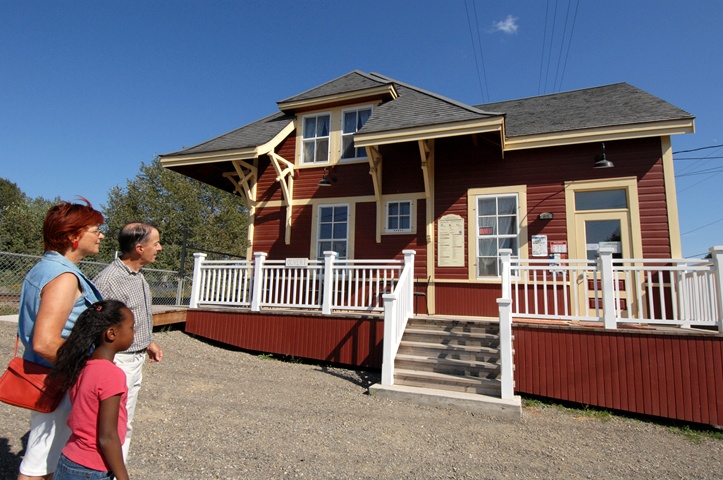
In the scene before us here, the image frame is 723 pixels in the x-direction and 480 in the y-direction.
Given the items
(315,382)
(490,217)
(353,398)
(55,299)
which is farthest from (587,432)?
(55,299)

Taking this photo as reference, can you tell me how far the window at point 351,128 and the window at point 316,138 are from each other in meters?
0.39

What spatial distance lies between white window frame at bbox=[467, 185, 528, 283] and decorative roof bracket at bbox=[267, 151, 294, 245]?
384cm

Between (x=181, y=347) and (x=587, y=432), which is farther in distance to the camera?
(x=181, y=347)

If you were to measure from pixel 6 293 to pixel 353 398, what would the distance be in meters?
9.29

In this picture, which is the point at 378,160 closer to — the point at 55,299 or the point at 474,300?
the point at 474,300

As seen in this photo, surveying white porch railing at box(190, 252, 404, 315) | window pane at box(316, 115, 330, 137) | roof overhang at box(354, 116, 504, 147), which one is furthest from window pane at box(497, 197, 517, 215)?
window pane at box(316, 115, 330, 137)

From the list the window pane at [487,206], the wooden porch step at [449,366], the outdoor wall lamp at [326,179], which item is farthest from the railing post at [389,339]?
the outdoor wall lamp at [326,179]

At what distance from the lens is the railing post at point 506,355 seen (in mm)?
4715

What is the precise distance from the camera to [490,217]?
25.5 feet

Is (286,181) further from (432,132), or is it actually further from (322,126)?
(432,132)

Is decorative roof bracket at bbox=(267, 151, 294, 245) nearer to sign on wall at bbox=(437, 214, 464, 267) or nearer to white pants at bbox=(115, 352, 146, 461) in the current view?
sign on wall at bbox=(437, 214, 464, 267)

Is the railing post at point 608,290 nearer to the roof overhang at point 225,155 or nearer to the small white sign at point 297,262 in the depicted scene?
the small white sign at point 297,262

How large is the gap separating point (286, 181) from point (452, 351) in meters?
5.49

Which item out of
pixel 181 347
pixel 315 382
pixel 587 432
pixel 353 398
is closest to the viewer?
pixel 587 432
